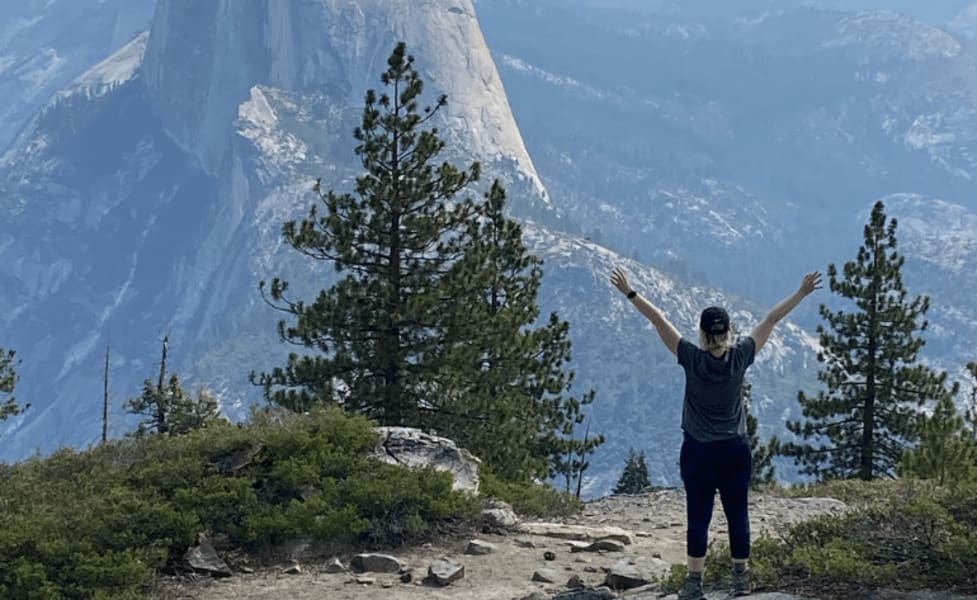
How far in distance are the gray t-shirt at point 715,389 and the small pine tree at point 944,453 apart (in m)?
4.57

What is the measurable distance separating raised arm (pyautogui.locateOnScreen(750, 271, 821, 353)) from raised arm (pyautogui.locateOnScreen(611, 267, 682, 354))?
62 centimetres

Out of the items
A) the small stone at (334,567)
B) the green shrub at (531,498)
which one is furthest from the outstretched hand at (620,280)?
the green shrub at (531,498)

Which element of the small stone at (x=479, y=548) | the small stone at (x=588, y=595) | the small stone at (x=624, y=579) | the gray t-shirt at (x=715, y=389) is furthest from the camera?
the small stone at (x=479, y=548)

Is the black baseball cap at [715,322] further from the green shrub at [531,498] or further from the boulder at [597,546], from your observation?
the green shrub at [531,498]

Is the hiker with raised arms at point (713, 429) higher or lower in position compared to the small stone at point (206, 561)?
higher

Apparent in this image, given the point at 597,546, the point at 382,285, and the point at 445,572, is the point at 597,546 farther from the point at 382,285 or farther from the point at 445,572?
the point at 382,285

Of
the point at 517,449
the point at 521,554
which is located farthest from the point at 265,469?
the point at 517,449

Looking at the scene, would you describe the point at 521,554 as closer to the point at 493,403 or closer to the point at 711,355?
the point at 711,355

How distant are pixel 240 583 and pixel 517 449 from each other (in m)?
15.4

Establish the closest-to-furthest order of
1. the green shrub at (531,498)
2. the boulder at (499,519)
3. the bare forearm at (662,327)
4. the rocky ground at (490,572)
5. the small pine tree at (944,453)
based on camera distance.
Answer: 1. the bare forearm at (662,327)
2. the rocky ground at (490,572)
3. the small pine tree at (944,453)
4. the boulder at (499,519)
5. the green shrub at (531,498)

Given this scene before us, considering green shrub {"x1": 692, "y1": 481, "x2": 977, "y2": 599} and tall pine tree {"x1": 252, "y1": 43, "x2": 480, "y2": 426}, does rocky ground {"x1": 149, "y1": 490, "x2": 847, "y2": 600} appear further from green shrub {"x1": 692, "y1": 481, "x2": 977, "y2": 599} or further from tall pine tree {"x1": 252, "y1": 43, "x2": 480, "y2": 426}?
tall pine tree {"x1": 252, "y1": 43, "x2": 480, "y2": 426}

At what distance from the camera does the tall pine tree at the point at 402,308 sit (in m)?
24.9

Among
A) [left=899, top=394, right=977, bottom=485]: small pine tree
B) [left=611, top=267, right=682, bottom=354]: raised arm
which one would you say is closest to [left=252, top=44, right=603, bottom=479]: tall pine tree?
[left=899, top=394, right=977, bottom=485]: small pine tree

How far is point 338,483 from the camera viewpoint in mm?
13508
